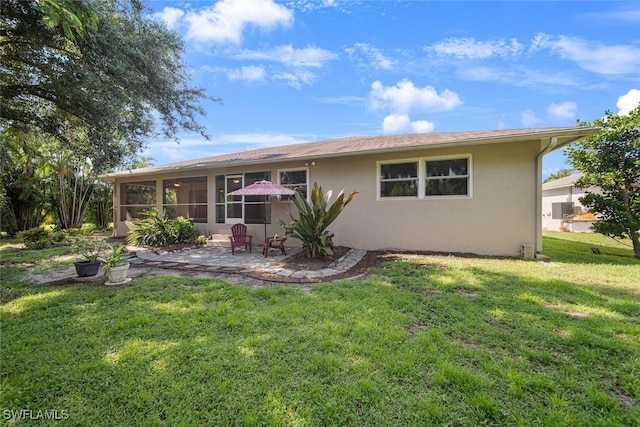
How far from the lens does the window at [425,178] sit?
7.77m

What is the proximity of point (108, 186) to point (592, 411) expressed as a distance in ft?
72.4

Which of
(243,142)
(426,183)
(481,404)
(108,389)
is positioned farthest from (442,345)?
(243,142)

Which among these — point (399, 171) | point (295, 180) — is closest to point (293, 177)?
point (295, 180)

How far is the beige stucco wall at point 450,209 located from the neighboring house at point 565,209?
14085 millimetres

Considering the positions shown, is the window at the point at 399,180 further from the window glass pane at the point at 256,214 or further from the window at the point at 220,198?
the window at the point at 220,198

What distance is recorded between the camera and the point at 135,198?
43.5ft

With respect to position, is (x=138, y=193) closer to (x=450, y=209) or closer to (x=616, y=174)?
(x=450, y=209)

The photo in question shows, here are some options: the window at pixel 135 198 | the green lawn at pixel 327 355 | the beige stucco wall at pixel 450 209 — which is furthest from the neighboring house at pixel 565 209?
the window at pixel 135 198

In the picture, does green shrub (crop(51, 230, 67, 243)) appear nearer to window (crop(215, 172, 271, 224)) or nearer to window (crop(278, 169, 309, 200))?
window (crop(215, 172, 271, 224))

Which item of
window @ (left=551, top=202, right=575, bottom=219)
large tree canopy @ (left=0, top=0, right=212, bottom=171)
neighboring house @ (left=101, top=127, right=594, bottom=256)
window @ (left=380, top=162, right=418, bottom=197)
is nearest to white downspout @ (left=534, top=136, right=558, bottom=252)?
neighboring house @ (left=101, top=127, right=594, bottom=256)

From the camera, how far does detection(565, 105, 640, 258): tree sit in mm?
8023

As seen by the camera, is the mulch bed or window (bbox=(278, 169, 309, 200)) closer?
the mulch bed

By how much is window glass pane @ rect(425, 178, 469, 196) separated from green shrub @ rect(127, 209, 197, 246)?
27.9 ft

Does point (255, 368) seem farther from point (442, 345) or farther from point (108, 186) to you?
point (108, 186)
